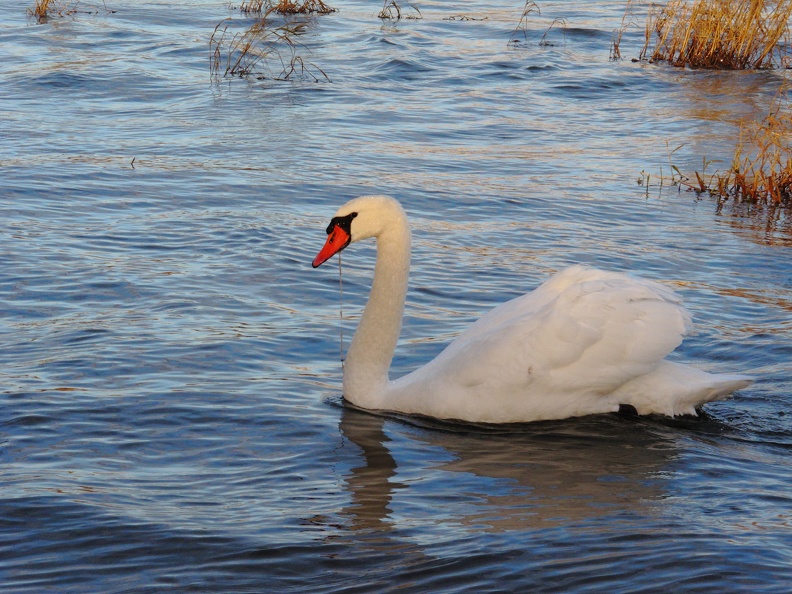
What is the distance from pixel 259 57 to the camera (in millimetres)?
16484

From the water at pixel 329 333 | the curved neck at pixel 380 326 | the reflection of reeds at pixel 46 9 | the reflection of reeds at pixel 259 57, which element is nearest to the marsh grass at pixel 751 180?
the water at pixel 329 333

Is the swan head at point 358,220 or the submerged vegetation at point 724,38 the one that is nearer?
the swan head at point 358,220

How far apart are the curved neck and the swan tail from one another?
1.27 metres

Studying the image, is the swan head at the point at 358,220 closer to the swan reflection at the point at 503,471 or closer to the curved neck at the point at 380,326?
the curved neck at the point at 380,326

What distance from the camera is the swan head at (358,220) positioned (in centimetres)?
635

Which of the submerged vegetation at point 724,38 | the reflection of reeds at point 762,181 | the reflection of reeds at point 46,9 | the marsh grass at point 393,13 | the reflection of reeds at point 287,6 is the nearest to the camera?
the reflection of reeds at point 762,181

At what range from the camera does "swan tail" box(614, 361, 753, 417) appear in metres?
6.07

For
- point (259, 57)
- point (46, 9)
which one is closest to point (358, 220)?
point (259, 57)

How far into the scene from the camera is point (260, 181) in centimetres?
1084

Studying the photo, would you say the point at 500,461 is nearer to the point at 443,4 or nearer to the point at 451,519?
the point at 451,519

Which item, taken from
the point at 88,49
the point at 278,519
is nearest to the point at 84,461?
the point at 278,519

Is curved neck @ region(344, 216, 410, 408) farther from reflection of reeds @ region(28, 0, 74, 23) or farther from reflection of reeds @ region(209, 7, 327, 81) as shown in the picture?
reflection of reeds @ region(28, 0, 74, 23)

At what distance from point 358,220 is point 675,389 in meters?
1.88

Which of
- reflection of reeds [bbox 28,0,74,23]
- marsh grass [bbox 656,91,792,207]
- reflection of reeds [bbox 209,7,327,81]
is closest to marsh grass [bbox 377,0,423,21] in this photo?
reflection of reeds [bbox 209,7,327,81]
